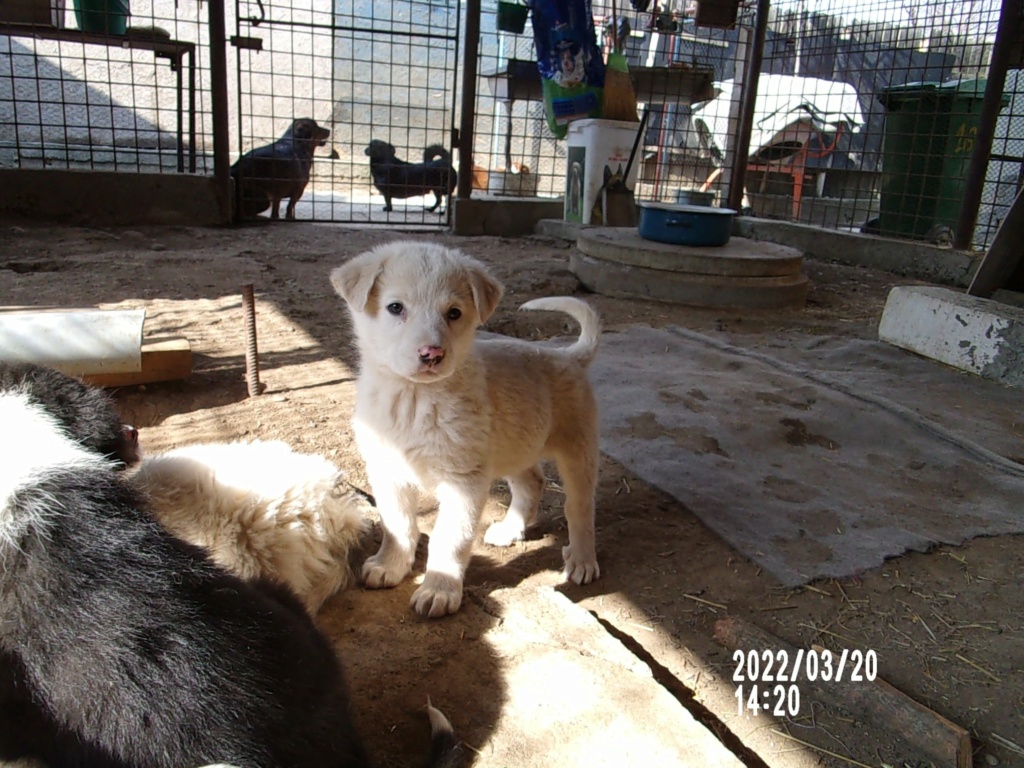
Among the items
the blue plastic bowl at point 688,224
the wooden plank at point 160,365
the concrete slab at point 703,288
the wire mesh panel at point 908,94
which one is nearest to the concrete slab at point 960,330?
the concrete slab at point 703,288

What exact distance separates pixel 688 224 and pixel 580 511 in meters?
4.89

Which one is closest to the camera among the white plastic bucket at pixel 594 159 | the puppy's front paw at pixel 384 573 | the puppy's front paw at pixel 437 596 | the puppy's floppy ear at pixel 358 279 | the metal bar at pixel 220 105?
the puppy's front paw at pixel 437 596

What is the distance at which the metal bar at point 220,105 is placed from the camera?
825 cm

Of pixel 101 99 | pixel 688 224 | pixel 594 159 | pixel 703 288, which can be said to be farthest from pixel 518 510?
pixel 101 99

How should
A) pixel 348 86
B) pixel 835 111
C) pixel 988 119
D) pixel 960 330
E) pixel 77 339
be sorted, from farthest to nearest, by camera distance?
1. pixel 348 86
2. pixel 835 111
3. pixel 988 119
4. pixel 960 330
5. pixel 77 339

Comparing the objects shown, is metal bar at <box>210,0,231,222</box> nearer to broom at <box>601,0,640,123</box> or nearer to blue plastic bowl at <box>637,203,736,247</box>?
broom at <box>601,0,640,123</box>

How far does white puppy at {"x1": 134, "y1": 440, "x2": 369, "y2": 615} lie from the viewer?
7.14 ft

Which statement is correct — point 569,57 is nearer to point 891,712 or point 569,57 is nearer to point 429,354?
point 429,354

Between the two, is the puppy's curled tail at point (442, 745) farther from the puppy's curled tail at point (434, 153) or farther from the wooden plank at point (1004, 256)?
the puppy's curled tail at point (434, 153)

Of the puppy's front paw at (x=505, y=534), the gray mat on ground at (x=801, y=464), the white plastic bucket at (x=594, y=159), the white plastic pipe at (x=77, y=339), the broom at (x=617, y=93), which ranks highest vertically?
the broom at (x=617, y=93)

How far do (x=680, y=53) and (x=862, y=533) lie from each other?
10.8 m

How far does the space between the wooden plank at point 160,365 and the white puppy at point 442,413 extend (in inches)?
68.7

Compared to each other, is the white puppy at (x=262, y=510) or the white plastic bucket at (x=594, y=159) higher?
the white plastic bucket at (x=594, y=159)

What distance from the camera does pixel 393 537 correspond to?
250 centimetres
